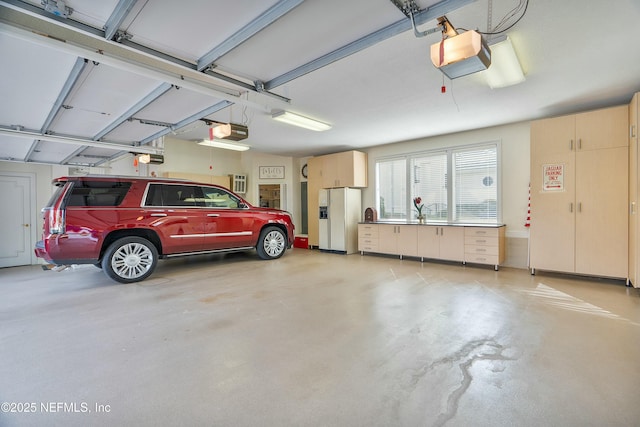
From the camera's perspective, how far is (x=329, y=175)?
24.8ft

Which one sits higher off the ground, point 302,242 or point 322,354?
point 302,242

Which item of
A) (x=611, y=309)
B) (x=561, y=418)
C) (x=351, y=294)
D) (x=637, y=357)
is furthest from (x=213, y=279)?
(x=611, y=309)

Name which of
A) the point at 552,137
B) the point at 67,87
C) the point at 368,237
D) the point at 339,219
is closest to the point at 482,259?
the point at 552,137

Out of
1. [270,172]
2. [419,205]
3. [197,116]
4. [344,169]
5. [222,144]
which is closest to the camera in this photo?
[197,116]

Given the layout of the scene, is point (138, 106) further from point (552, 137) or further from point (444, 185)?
point (552, 137)

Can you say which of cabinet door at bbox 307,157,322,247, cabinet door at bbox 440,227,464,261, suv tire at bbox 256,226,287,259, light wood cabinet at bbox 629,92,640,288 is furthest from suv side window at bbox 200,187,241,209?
light wood cabinet at bbox 629,92,640,288

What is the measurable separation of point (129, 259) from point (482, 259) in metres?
5.92

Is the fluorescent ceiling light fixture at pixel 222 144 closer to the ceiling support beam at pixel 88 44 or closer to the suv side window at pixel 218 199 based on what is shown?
the suv side window at pixel 218 199

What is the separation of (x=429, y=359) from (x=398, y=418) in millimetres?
722

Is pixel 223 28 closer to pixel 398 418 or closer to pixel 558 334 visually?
pixel 398 418

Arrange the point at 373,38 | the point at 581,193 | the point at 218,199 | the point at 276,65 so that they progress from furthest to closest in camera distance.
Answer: the point at 218,199, the point at 581,193, the point at 276,65, the point at 373,38

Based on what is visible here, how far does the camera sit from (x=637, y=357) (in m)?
2.18

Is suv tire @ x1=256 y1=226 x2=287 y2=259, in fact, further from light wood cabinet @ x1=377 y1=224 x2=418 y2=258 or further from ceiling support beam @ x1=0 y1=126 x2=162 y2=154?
ceiling support beam @ x1=0 y1=126 x2=162 y2=154

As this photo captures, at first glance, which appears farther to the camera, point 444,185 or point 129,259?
point 444,185
